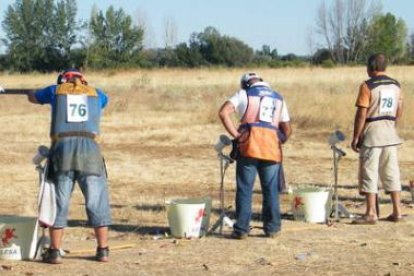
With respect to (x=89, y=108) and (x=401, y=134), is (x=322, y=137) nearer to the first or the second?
(x=401, y=134)

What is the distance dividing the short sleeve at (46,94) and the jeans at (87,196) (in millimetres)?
632

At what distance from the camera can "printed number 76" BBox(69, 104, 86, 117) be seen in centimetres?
692

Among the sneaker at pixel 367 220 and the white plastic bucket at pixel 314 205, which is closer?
the sneaker at pixel 367 220

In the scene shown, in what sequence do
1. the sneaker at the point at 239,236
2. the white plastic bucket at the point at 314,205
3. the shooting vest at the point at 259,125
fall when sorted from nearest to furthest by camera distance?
the shooting vest at the point at 259,125
the sneaker at the point at 239,236
the white plastic bucket at the point at 314,205

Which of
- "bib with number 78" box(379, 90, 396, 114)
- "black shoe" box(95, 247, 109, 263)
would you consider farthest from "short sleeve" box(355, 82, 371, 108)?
"black shoe" box(95, 247, 109, 263)

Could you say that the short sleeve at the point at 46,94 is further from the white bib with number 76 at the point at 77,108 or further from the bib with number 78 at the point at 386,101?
the bib with number 78 at the point at 386,101

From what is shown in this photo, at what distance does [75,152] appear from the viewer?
272 inches

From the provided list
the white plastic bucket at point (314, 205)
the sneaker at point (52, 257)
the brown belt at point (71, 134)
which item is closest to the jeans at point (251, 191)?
the white plastic bucket at point (314, 205)

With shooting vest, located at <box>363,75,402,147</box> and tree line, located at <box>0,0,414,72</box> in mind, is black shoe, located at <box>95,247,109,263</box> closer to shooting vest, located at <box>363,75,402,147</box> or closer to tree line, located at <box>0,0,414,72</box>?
shooting vest, located at <box>363,75,402,147</box>

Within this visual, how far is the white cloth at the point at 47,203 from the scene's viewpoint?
6961 millimetres

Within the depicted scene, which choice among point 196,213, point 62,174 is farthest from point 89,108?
point 196,213

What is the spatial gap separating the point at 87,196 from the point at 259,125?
1768 millimetres

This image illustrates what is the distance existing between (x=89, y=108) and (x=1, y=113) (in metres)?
20.3

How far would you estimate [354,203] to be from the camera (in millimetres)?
10391
